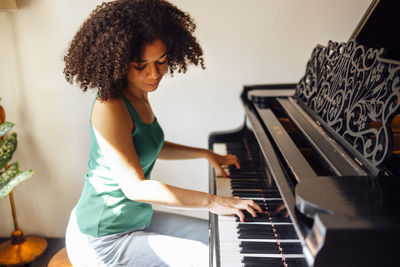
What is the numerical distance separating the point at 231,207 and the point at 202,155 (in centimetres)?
58

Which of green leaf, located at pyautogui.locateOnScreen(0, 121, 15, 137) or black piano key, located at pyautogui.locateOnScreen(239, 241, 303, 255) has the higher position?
green leaf, located at pyautogui.locateOnScreen(0, 121, 15, 137)

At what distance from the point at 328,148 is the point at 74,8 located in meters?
1.90

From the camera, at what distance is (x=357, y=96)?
1.18 metres

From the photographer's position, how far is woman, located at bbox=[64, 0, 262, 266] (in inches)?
52.4

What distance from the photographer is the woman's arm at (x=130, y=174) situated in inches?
50.6

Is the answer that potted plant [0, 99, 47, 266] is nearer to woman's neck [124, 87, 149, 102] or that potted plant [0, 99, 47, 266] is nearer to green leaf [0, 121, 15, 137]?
green leaf [0, 121, 15, 137]

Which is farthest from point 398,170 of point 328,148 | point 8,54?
point 8,54

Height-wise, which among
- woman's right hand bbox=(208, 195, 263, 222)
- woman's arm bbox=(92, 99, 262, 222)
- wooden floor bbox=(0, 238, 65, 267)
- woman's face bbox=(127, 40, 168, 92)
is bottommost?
wooden floor bbox=(0, 238, 65, 267)

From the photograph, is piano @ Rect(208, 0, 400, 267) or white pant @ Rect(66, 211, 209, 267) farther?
white pant @ Rect(66, 211, 209, 267)

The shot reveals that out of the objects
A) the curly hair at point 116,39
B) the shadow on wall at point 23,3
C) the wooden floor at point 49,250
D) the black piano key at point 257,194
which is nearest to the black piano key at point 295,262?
the black piano key at point 257,194

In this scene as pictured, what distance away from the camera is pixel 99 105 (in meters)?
1.38

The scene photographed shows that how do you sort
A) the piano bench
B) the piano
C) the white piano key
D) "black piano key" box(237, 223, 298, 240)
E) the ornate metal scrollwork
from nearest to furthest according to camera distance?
the piano → the ornate metal scrollwork → "black piano key" box(237, 223, 298, 240) → the piano bench → the white piano key

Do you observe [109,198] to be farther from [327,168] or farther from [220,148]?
[327,168]

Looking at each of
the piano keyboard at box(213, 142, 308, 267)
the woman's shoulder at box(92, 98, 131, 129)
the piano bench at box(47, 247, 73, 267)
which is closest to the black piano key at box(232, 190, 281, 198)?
the piano keyboard at box(213, 142, 308, 267)
